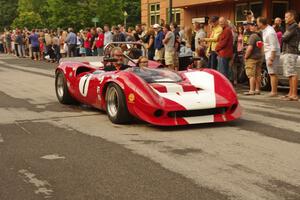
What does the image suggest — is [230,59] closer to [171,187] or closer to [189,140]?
[189,140]

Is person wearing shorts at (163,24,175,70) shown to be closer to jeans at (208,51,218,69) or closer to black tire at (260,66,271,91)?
jeans at (208,51,218,69)

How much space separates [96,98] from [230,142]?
2778 millimetres

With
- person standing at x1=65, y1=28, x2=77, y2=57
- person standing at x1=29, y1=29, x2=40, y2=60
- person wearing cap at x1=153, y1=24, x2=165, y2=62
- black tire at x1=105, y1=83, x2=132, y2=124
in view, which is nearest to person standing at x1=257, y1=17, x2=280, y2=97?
black tire at x1=105, y1=83, x2=132, y2=124

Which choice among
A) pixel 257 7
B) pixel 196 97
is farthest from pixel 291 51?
pixel 257 7

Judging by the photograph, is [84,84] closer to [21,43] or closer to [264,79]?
[264,79]

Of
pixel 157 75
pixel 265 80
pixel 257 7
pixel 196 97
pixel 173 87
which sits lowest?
pixel 265 80

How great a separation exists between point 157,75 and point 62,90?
8.96 ft

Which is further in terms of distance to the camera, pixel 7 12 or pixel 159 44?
pixel 7 12

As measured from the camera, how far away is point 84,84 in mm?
8812

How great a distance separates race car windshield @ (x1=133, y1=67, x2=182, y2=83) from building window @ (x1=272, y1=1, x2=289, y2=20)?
15.2 metres

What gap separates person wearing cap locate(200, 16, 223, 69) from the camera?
12.1m

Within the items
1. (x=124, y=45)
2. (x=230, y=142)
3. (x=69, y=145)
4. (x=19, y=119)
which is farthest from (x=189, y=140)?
(x=124, y=45)

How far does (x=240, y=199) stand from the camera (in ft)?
13.8

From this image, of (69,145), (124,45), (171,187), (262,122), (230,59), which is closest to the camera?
(171,187)
